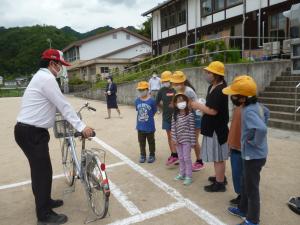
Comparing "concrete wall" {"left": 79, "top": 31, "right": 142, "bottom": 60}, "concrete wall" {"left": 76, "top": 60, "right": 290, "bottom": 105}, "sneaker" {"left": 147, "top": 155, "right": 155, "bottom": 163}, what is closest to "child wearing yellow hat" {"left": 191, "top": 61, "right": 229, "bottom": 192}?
"sneaker" {"left": 147, "top": 155, "right": 155, "bottom": 163}

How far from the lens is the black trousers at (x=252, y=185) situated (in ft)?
10.4

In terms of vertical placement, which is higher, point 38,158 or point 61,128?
point 61,128

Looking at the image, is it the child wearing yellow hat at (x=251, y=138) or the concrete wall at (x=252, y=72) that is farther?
the concrete wall at (x=252, y=72)

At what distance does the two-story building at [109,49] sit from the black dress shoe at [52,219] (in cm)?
3401

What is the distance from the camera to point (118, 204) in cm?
406

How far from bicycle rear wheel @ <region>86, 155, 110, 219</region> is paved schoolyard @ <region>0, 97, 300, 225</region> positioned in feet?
0.51

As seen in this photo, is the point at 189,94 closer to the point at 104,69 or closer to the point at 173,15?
the point at 173,15

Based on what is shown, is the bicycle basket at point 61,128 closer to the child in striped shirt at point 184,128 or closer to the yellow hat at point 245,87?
the child in striped shirt at point 184,128

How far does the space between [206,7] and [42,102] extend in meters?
18.9

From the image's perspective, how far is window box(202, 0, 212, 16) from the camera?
19.9 m

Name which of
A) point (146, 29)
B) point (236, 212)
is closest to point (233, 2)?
point (236, 212)

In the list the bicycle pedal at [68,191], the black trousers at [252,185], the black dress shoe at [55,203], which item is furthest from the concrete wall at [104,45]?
the black trousers at [252,185]

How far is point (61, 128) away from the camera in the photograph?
4.09 metres

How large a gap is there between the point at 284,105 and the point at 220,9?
458 inches
